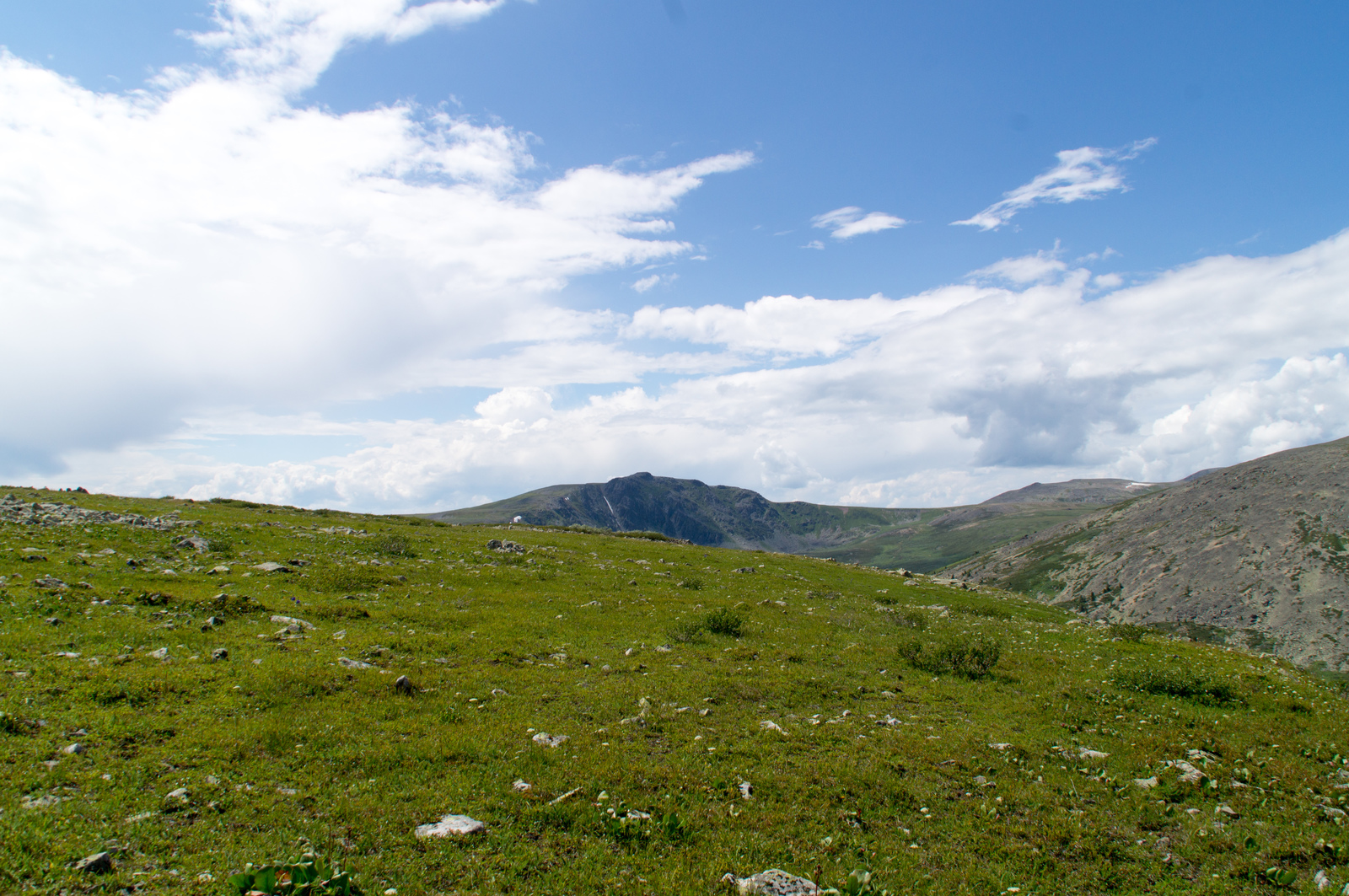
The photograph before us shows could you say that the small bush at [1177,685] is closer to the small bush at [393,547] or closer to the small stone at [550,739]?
the small stone at [550,739]

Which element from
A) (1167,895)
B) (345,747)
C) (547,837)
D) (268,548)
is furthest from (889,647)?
(268,548)

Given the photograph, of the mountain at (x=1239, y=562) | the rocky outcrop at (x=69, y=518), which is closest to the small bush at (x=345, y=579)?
the rocky outcrop at (x=69, y=518)

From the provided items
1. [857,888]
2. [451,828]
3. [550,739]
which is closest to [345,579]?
[550,739]

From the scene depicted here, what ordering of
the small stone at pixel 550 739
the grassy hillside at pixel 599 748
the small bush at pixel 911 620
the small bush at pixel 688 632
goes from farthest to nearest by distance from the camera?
1. the small bush at pixel 911 620
2. the small bush at pixel 688 632
3. the small stone at pixel 550 739
4. the grassy hillside at pixel 599 748

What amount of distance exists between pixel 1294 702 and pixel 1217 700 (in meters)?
2.13

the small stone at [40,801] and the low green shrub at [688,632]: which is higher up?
the small stone at [40,801]

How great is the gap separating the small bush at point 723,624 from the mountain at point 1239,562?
48.1 metres

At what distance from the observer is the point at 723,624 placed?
2358 cm

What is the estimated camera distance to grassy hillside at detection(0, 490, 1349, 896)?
8141mm

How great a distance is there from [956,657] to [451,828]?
1828cm

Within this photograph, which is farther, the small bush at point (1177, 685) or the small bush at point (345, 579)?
the small bush at point (345, 579)

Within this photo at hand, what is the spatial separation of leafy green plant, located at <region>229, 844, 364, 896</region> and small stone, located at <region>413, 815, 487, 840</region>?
1.61 m

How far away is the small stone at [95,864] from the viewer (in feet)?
21.4

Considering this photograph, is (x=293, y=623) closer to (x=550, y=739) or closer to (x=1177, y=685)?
(x=550, y=739)
